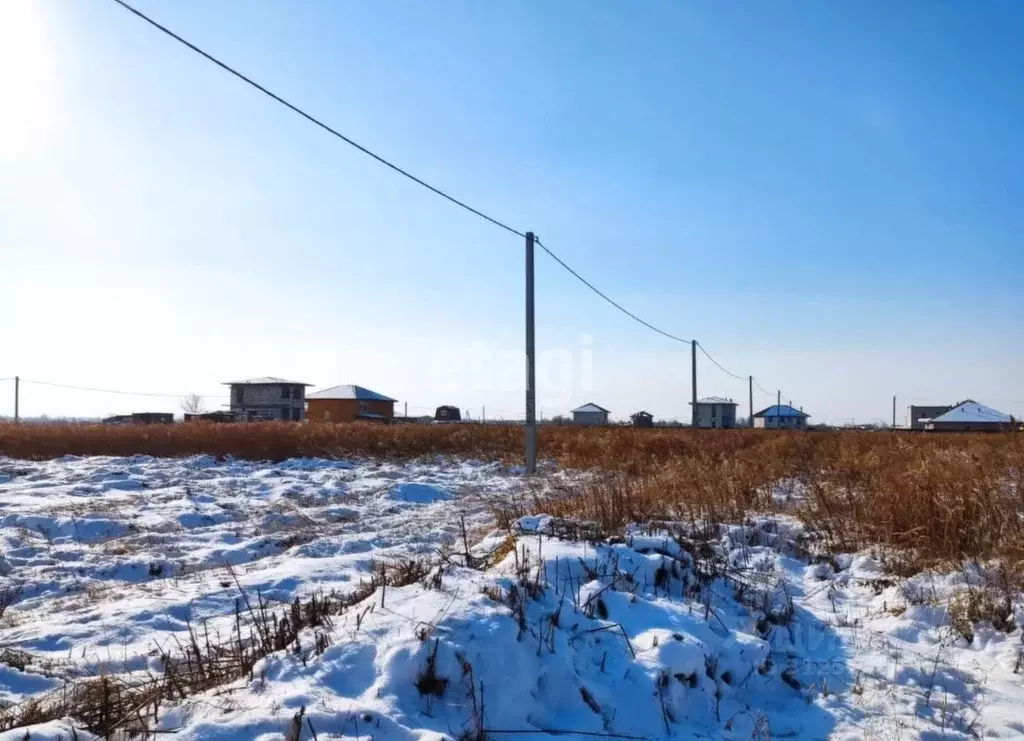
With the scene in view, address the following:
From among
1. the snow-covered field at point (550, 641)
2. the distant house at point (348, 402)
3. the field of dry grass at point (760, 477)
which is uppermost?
the distant house at point (348, 402)

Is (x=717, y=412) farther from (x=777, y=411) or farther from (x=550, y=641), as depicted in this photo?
(x=550, y=641)

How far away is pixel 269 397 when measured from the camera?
60938 mm

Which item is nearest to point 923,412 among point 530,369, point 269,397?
point 269,397

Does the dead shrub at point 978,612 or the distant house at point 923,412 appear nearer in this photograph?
the dead shrub at point 978,612

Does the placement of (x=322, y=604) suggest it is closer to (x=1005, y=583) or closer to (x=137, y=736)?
(x=137, y=736)

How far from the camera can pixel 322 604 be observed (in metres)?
4.27

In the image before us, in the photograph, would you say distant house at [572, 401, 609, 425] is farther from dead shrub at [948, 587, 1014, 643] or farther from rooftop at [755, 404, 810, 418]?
dead shrub at [948, 587, 1014, 643]

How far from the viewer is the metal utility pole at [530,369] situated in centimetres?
1456

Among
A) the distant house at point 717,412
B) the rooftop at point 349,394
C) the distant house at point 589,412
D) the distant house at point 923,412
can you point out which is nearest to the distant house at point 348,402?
the rooftop at point 349,394

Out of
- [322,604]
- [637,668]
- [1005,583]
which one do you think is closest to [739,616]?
[637,668]

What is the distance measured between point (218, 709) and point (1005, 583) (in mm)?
4902

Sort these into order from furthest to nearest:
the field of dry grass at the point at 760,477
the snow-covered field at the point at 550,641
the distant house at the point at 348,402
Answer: the distant house at the point at 348,402 < the field of dry grass at the point at 760,477 < the snow-covered field at the point at 550,641

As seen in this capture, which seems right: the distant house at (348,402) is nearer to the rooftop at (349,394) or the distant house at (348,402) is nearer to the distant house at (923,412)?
the rooftop at (349,394)

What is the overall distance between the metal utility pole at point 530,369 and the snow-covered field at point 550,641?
7.09 meters
